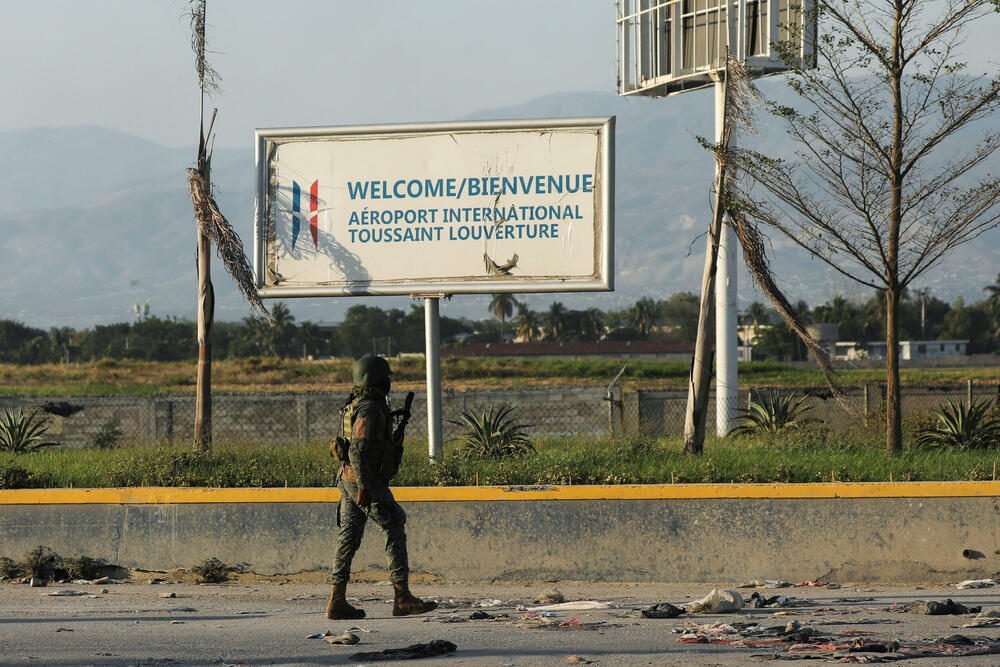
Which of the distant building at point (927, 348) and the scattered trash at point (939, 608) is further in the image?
the distant building at point (927, 348)

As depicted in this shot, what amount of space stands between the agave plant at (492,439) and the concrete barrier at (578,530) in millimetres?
2227

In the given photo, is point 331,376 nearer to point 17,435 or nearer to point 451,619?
point 17,435

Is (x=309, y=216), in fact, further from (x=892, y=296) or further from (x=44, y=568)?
(x=892, y=296)

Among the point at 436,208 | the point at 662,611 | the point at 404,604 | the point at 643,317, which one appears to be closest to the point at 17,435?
the point at 436,208

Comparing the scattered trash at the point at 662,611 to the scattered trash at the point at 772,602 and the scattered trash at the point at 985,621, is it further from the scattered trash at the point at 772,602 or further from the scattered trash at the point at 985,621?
the scattered trash at the point at 985,621

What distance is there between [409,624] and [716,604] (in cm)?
231

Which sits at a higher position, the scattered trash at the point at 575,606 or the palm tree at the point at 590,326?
the palm tree at the point at 590,326

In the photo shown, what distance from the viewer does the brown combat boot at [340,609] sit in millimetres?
7812

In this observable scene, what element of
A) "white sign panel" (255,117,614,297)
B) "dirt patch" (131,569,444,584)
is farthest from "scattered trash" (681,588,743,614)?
"white sign panel" (255,117,614,297)

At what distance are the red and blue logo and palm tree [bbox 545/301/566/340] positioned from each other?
125 metres

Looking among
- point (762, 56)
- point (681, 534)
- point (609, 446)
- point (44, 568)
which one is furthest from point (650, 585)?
point (762, 56)

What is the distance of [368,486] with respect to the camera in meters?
7.80

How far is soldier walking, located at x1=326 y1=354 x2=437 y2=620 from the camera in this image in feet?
25.6

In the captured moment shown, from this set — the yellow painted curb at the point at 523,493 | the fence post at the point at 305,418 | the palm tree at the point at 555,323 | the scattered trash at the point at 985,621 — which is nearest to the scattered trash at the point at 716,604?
the yellow painted curb at the point at 523,493
